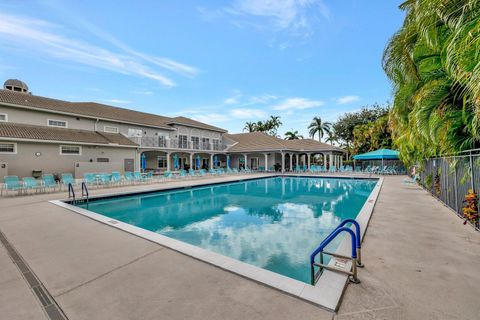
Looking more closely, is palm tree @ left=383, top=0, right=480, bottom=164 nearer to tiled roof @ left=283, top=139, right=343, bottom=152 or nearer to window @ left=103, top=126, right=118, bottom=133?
tiled roof @ left=283, top=139, right=343, bottom=152

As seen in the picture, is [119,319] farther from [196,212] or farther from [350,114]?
[350,114]

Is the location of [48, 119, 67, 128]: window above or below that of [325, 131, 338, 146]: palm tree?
below

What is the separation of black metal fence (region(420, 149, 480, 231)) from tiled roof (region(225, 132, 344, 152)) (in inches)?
711

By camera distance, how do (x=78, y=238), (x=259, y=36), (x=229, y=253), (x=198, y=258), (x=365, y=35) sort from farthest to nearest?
(x=259, y=36) < (x=365, y=35) < (x=229, y=253) < (x=78, y=238) < (x=198, y=258)

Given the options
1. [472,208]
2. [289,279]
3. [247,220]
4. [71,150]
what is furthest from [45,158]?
[472,208]

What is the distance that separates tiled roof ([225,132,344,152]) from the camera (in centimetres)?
2770

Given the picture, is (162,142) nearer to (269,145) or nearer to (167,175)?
(167,175)

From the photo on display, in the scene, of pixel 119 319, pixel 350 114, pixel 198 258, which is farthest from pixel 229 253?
pixel 350 114

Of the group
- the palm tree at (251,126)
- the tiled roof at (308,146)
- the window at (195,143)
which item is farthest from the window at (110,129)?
the palm tree at (251,126)

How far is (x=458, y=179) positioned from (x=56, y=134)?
918 inches

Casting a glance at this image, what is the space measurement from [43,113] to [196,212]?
55.5ft

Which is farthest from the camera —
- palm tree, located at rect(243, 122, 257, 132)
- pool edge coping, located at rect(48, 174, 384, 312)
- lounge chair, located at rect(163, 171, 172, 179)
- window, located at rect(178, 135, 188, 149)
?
palm tree, located at rect(243, 122, 257, 132)

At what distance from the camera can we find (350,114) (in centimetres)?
3853

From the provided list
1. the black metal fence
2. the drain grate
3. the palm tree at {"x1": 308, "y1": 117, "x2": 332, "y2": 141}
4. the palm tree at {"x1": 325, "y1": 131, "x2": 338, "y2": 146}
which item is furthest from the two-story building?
the black metal fence
